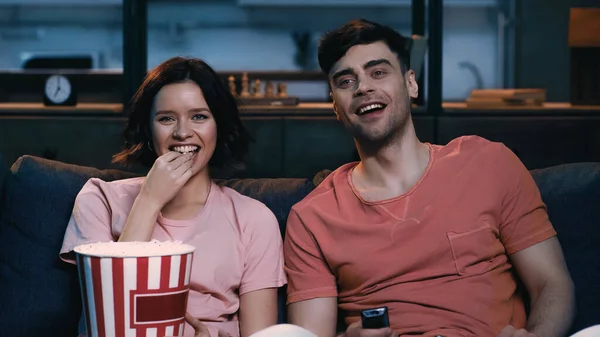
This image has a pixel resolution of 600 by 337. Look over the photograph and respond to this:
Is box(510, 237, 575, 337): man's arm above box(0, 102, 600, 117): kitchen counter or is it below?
below

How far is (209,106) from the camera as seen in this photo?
2.07 m

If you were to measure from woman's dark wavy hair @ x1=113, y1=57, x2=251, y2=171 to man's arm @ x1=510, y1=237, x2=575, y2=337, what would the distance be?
75 cm

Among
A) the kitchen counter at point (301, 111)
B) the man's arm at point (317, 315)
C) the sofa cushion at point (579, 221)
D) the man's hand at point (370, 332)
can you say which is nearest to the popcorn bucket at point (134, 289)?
the man's hand at point (370, 332)

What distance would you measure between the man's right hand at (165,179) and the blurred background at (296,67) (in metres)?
1.52

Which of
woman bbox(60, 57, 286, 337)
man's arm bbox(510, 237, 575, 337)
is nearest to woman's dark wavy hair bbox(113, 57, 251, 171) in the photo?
woman bbox(60, 57, 286, 337)

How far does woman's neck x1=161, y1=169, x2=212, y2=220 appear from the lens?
2.09 m

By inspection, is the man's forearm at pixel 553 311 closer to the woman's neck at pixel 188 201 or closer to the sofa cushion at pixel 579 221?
the sofa cushion at pixel 579 221

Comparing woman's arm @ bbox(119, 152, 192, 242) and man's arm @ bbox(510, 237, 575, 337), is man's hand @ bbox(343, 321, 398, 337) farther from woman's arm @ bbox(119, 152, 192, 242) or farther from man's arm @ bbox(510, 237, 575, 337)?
woman's arm @ bbox(119, 152, 192, 242)

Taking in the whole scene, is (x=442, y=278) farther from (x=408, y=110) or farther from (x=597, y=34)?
(x=597, y=34)

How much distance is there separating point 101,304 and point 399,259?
30.1 inches

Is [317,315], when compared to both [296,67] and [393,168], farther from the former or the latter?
[296,67]

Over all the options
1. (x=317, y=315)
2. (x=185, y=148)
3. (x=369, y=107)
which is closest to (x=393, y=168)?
(x=369, y=107)

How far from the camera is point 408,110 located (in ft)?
6.98

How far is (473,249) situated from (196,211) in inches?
26.4
